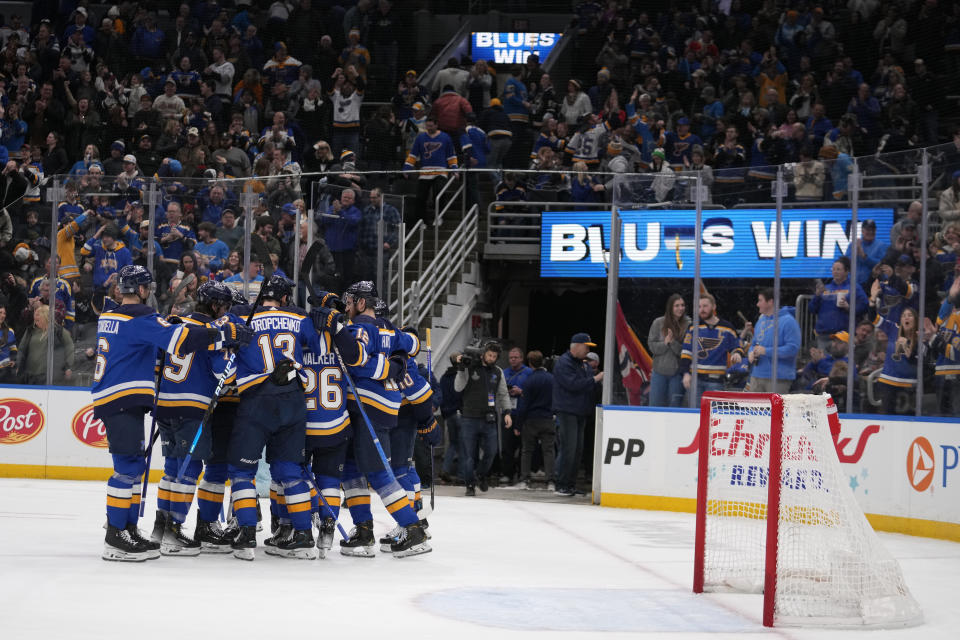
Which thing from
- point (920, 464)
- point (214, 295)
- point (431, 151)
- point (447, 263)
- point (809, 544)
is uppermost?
point (431, 151)

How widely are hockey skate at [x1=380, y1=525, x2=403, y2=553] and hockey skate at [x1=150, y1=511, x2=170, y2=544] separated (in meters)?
1.34

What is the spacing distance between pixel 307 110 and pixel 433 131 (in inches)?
97.0

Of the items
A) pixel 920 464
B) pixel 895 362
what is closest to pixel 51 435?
pixel 895 362

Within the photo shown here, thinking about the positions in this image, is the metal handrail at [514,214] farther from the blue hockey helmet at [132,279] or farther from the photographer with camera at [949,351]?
the blue hockey helmet at [132,279]

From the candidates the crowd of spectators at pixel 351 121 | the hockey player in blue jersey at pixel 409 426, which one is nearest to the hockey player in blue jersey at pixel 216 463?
the hockey player in blue jersey at pixel 409 426

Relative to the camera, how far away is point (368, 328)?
7.29 metres

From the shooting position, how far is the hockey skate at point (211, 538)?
7277mm

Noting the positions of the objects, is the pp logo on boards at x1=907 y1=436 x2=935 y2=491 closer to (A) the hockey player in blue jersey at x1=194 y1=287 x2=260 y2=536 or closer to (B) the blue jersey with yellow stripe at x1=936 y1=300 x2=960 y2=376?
(B) the blue jersey with yellow stripe at x1=936 y1=300 x2=960 y2=376

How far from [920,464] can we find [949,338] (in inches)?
40.2

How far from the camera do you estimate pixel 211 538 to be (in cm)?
729

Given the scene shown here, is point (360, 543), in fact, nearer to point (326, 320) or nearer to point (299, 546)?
point (299, 546)

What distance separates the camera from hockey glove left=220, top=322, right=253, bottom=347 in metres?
6.74

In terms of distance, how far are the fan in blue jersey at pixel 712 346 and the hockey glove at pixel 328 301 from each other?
13.4ft

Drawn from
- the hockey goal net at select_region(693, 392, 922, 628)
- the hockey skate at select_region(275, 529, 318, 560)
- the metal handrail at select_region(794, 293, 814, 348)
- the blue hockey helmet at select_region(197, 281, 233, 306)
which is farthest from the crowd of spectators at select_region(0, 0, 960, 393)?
the hockey goal net at select_region(693, 392, 922, 628)
